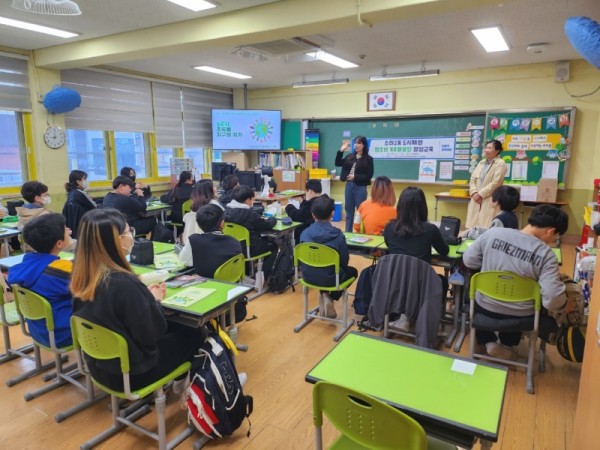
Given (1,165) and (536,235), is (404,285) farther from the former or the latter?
(1,165)

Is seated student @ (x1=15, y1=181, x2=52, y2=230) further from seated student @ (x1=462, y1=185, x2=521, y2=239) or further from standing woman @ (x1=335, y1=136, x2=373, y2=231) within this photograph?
seated student @ (x1=462, y1=185, x2=521, y2=239)

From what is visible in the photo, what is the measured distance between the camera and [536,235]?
2.61 m

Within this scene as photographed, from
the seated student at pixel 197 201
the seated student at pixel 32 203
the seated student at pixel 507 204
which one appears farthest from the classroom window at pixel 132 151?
the seated student at pixel 507 204

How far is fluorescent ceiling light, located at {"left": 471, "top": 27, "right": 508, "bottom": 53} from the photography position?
4.88 m

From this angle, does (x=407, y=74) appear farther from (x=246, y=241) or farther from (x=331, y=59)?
(x=246, y=241)

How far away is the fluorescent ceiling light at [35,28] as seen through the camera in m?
4.56

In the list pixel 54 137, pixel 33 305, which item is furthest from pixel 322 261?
pixel 54 137

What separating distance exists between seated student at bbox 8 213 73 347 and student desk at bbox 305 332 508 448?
167 centimetres

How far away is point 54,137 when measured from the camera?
6148 millimetres

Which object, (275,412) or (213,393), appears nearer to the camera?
(213,393)

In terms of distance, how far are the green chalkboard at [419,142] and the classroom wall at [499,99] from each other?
0.56 ft

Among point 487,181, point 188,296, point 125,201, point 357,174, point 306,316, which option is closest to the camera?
point 188,296

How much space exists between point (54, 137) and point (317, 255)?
4.92m

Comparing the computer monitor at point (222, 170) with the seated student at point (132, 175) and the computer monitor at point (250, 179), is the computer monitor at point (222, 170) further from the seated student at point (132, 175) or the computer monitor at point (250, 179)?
the seated student at point (132, 175)
